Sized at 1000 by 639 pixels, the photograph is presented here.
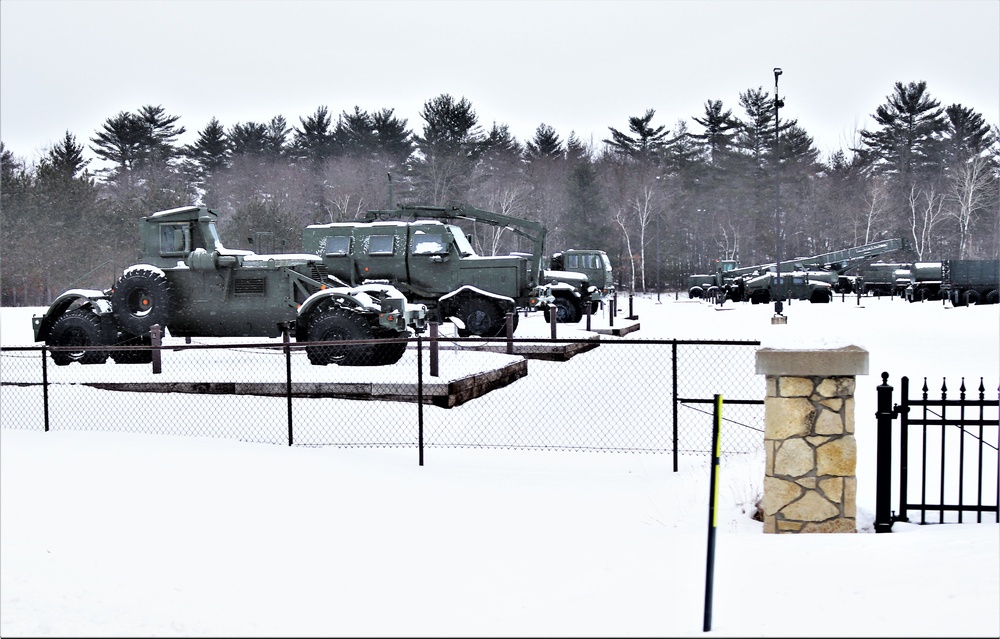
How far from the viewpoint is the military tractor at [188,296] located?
1485 cm

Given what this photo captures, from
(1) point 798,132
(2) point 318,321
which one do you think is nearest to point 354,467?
(2) point 318,321

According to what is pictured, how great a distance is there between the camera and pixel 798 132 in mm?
68312

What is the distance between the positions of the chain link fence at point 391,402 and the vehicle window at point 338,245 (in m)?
4.42

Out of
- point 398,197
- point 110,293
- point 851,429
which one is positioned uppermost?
point 398,197

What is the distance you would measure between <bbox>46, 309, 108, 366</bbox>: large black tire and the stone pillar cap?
39.9 feet

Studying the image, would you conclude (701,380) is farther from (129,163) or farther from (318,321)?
(129,163)

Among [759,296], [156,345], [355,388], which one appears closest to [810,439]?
[355,388]

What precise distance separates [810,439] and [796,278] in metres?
37.9

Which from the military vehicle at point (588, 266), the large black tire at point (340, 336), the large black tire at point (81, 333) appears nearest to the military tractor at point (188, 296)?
the large black tire at point (81, 333)

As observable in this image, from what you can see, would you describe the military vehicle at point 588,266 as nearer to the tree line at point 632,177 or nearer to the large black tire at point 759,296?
the large black tire at point 759,296

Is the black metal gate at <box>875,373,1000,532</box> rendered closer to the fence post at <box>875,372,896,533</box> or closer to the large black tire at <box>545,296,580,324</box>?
the fence post at <box>875,372,896,533</box>

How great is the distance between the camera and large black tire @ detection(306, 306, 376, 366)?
536 inches

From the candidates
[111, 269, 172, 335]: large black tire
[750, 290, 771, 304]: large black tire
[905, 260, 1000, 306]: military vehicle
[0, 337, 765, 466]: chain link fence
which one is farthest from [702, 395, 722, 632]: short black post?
[750, 290, 771, 304]: large black tire

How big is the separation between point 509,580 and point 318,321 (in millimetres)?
8947
